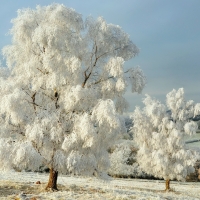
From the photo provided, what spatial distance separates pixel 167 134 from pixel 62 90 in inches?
667

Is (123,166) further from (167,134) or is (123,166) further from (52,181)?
(52,181)

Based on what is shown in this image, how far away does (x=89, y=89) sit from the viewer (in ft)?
58.6

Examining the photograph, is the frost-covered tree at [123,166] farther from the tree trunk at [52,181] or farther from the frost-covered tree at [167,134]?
the tree trunk at [52,181]

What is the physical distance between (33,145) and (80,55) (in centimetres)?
626

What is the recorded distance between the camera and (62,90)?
18703 millimetres

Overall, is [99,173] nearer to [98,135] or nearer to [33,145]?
[98,135]

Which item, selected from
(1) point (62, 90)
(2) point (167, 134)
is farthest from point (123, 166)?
(1) point (62, 90)

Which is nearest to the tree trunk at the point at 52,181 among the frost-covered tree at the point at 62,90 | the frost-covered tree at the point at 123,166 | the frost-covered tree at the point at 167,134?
the frost-covered tree at the point at 62,90

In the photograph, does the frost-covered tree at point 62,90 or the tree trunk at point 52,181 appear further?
the tree trunk at point 52,181

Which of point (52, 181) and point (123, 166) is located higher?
point (123, 166)

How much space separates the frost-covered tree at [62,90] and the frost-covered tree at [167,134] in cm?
1265

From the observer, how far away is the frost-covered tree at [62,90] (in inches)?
656

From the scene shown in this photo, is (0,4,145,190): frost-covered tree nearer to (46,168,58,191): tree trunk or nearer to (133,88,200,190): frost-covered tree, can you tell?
(46,168,58,191): tree trunk

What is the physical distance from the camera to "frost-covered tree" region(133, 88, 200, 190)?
30656mm
